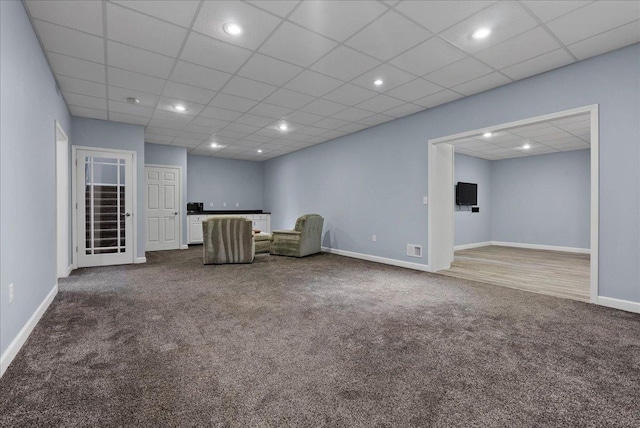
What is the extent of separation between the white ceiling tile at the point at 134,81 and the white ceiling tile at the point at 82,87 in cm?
27

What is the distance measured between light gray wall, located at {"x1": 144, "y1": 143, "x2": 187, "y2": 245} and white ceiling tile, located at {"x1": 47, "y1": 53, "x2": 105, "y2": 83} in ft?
12.6

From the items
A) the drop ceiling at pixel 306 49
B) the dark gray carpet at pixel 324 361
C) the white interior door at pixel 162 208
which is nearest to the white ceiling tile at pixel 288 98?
the drop ceiling at pixel 306 49

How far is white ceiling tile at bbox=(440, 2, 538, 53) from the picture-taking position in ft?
8.40

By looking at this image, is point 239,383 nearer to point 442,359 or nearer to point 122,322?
point 442,359

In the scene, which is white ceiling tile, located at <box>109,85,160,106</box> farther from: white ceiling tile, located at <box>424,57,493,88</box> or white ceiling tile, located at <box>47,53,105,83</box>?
white ceiling tile, located at <box>424,57,493,88</box>

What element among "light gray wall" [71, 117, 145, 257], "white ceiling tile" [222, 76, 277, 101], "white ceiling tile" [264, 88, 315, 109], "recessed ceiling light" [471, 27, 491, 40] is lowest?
"light gray wall" [71, 117, 145, 257]

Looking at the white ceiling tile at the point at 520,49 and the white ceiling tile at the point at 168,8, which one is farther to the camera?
the white ceiling tile at the point at 520,49

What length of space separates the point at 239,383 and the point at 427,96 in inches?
165

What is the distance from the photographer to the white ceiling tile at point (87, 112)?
493 centimetres

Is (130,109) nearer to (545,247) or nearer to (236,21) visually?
(236,21)

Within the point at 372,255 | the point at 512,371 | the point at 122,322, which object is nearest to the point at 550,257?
→ the point at 372,255

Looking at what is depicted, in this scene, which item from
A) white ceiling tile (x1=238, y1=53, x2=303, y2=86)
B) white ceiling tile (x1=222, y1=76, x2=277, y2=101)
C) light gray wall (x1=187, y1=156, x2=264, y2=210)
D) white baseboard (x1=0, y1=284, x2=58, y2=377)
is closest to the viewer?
white baseboard (x1=0, y1=284, x2=58, y2=377)

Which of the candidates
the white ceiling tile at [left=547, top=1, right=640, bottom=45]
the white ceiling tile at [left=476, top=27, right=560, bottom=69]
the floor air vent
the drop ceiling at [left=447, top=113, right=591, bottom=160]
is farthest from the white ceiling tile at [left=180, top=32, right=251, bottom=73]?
the floor air vent

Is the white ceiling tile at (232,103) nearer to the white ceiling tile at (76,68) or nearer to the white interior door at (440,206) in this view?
the white ceiling tile at (76,68)
